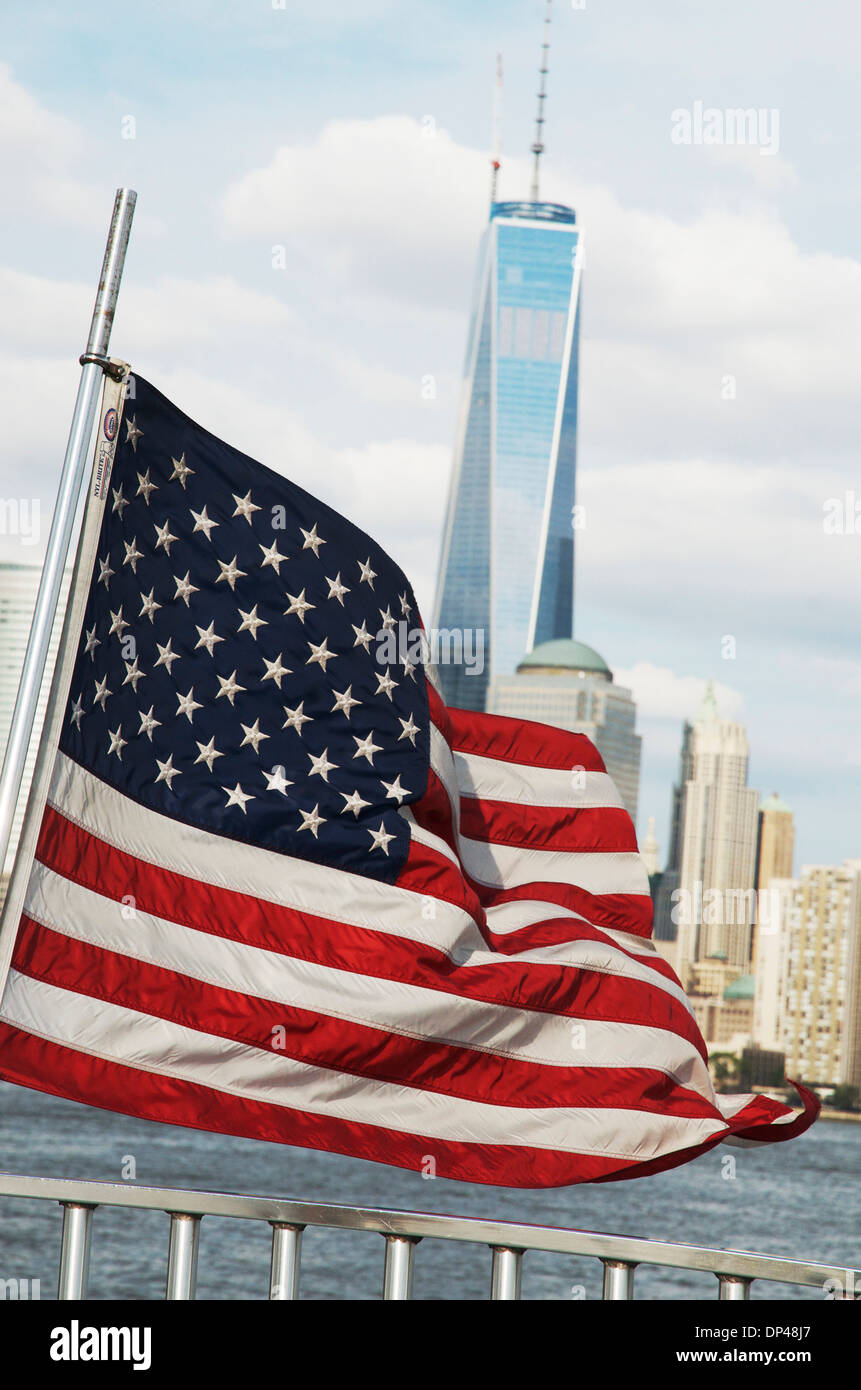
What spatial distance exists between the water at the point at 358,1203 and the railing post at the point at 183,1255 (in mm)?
21365

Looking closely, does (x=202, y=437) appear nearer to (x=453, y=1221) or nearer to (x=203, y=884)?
(x=203, y=884)

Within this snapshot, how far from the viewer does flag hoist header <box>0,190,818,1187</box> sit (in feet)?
21.5

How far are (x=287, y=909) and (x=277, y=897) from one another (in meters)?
0.07

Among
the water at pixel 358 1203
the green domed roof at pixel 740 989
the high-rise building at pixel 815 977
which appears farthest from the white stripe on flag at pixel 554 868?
the green domed roof at pixel 740 989

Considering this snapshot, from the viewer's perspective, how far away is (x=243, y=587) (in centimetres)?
727

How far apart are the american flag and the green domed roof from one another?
169539mm

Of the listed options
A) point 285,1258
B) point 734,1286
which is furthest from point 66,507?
point 734,1286

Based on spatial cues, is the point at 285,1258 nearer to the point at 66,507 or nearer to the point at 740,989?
the point at 66,507

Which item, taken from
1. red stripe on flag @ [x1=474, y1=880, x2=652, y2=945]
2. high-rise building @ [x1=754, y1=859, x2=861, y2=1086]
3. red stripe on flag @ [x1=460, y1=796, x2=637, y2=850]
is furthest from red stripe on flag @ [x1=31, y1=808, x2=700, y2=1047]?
high-rise building @ [x1=754, y1=859, x2=861, y2=1086]

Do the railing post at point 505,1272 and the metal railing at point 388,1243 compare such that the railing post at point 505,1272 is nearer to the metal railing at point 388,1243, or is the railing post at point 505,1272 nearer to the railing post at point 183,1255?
the metal railing at point 388,1243

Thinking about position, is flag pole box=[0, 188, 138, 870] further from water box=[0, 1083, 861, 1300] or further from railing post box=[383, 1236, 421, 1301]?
water box=[0, 1083, 861, 1300]

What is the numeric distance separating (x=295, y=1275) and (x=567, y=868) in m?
3.17

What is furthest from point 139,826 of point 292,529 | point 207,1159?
point 207,1159

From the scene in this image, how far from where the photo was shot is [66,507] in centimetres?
628
